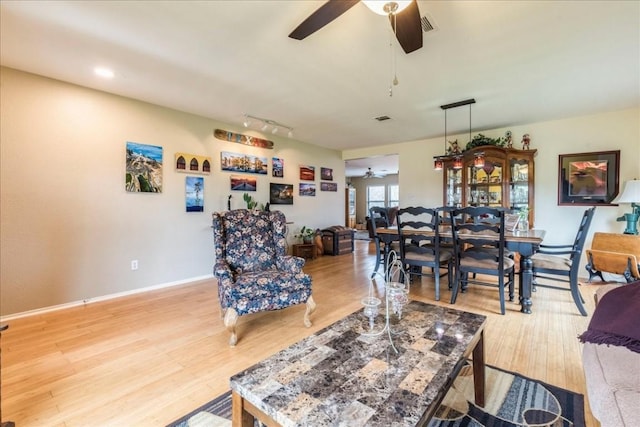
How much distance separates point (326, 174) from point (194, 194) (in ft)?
10.1

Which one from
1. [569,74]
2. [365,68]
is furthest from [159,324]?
[569,74]

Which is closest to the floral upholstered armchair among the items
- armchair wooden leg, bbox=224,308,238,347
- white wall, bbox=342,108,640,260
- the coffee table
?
armchair wooden leg, bbox=224,308,238,347

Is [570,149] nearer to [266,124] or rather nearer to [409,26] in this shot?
[409,26]

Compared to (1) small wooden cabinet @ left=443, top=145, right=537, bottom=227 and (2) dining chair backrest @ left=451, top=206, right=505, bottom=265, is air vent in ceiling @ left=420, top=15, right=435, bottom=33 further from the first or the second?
(1) small wooden cabinet @ left=443, top=145, right=537, bottom=227

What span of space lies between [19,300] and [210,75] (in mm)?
2986

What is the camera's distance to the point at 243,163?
15.9ft

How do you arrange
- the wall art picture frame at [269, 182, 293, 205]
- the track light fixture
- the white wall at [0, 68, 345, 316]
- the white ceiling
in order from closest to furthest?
the white ceiling, the white wall at [0, 68, 345, 316], the track light fixture, the wall art picture frame at [269, 182, 293, 205]

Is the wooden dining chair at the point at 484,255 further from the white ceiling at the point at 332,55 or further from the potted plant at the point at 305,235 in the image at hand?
the potted plant at the point at 305,235

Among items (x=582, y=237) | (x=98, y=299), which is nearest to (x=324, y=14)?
(x=582, y=237)

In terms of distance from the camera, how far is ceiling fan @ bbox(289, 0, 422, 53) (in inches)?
60.7

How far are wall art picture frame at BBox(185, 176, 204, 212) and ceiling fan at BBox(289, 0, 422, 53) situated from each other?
9.72 ft

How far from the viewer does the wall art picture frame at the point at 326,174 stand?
6398 millimetres

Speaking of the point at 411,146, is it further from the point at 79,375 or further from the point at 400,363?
the point at 79,375

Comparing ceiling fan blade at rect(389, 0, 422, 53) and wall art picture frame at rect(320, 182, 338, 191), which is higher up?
ceiling fan blade at rect(389, 0, 422, 53)
